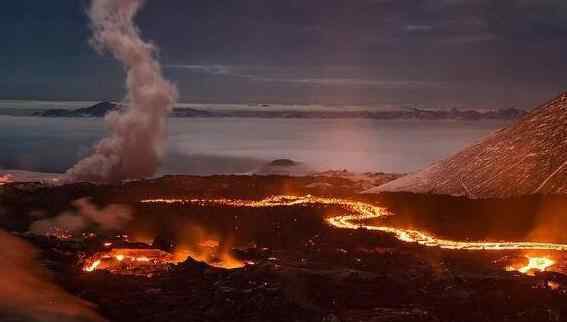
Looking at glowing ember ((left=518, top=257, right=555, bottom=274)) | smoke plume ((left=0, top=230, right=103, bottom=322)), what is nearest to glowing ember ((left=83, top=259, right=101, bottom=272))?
smoke plume ((left=0, top=230, right=103, bottom=322))

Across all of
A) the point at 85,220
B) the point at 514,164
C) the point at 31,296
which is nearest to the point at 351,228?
the point at 514,164

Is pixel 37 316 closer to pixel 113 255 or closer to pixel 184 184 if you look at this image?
pixel 113 255

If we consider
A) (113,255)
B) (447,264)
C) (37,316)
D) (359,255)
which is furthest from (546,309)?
(113,255)

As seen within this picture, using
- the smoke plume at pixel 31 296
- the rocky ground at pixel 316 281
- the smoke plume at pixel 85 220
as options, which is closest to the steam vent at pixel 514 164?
the rocky ground at pixel 316 281

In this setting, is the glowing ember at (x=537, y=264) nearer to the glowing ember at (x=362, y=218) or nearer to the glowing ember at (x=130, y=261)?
the glowing ember at (x=362, y=218)

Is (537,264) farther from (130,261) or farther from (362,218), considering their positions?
(130,261)

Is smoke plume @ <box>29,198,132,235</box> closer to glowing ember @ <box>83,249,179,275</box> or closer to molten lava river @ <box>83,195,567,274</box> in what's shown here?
molten lava river @ <box>83,195,567,274</box>
